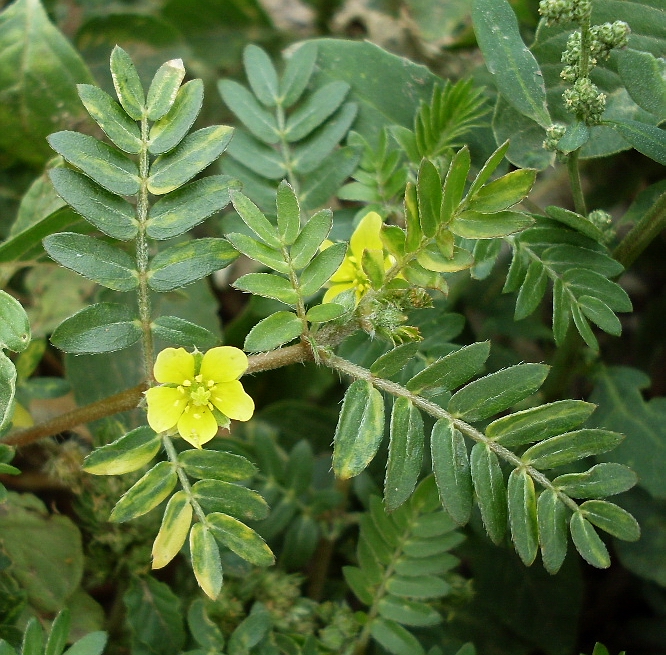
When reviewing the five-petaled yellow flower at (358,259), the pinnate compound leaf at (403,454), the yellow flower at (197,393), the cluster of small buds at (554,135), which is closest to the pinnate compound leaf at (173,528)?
the yellow flower at (197,393)

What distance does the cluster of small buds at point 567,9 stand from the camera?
1.29m

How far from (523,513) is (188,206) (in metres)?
0.81

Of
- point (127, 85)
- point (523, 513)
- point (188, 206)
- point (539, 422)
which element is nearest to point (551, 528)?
point (523, 513)

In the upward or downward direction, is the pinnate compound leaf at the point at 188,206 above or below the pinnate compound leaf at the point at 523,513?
above

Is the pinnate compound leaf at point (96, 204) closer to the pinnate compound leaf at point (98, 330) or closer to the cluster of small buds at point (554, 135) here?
the pinnate compound leaf at point (98, 330)

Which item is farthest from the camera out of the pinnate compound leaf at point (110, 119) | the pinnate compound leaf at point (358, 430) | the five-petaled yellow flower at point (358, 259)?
the five-petaled yellow flower at point (358, 259)

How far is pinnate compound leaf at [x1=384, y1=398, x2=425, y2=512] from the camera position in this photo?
1226 millimetres

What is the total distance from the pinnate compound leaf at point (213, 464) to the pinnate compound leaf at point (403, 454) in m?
0.25

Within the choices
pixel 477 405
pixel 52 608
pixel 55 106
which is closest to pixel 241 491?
pixel 477 405

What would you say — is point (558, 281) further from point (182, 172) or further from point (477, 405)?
point (182, 172)

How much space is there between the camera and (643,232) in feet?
5.18

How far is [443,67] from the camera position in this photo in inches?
110

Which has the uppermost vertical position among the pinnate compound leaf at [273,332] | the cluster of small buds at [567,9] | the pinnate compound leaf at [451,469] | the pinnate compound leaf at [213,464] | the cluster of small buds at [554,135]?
the cluster of small buds at [567,9]

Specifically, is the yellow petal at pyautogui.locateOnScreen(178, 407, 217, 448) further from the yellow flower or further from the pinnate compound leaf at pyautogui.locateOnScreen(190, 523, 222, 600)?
the pinnate compound leaf at pyautogui.locateOnScreen(190, 523, 222, 600)
